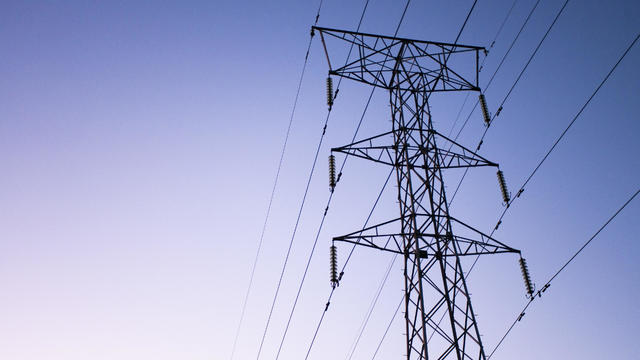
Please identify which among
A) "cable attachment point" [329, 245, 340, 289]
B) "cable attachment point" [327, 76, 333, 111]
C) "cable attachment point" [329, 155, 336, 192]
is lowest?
"cable attachment point" [329, 245, 340, 289]

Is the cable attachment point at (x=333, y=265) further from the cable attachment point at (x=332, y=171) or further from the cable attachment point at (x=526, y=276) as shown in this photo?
the cable attachment point at (x=526, y=276)

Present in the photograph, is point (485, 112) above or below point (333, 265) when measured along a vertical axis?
above

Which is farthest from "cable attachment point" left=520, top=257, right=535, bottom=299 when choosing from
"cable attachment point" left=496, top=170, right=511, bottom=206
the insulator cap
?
the insulator cap

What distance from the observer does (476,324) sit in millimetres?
10031

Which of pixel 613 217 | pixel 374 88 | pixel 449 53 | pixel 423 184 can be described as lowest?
pixel 613 217

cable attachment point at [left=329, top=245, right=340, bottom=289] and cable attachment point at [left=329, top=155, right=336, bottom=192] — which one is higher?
cable attachment point at [left=329, top=155, right=336, bottom=192]

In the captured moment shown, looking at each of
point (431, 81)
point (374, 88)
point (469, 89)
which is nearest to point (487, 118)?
point (469, 89)

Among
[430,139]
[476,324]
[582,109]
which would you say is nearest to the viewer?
[582,109]

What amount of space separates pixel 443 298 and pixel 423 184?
2.96m

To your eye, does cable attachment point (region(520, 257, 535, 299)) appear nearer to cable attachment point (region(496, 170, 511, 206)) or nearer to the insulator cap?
cable attachment point (region(496, 170, 511, 206))

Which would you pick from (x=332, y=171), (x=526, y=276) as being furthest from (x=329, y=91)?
(x=526, y=276)

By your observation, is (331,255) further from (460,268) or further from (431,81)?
(431,81)

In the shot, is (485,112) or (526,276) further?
(485,112)

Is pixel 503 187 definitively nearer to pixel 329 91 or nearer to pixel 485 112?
pixel 485 112
